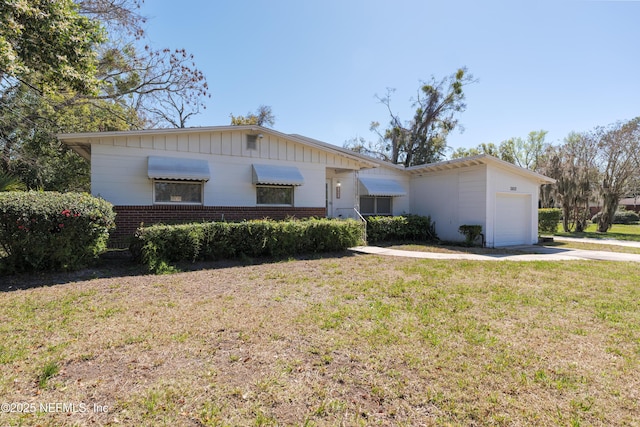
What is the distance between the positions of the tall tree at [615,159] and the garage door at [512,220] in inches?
493

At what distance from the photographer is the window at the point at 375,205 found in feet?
49.7

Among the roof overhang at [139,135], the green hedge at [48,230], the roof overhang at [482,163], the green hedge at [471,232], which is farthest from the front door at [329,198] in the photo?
the green hedge at [48,230]

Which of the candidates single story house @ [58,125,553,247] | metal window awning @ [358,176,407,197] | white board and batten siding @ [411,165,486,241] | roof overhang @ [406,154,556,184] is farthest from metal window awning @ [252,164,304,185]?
white board and batten siding @ [411,165,486,241]

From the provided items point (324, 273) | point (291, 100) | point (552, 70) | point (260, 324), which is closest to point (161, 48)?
point (291, 100)

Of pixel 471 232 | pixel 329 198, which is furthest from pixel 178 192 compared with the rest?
pixel 471 232

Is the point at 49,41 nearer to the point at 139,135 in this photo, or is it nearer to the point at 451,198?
the point at 139,135

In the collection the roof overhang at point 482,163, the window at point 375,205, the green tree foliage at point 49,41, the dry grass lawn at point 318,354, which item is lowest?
the dry grass lawn at point 318,354

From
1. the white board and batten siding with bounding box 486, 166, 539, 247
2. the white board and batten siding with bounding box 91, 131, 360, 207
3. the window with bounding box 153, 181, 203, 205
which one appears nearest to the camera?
the white board and batten siding with bounding box 91, 131, 360, 207

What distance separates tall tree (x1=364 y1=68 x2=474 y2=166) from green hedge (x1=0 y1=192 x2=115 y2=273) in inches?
1060

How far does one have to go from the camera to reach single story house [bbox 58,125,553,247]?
9.44 metres

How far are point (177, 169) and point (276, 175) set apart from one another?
3300 millimetres

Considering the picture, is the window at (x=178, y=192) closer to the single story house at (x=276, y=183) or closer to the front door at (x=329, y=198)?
the single story house at (x=276, y=183)

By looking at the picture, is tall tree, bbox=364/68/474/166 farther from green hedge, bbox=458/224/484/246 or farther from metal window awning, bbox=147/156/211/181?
metal window awning, bbox=147/156/211/181

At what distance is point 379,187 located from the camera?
14820mm
